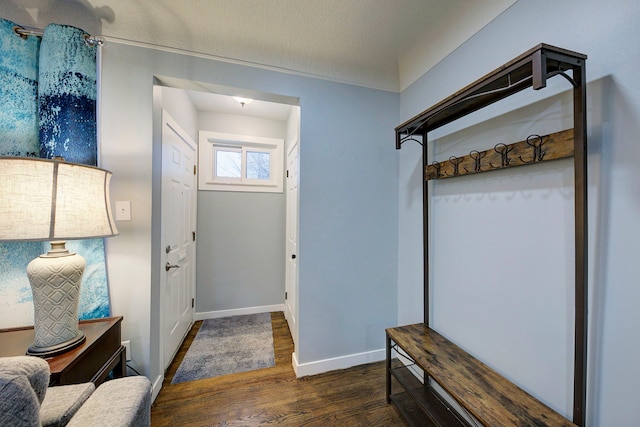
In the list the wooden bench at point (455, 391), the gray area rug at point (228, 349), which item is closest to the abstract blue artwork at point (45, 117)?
the gray area rug at point (228, 349)

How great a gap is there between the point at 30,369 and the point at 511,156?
1.82m

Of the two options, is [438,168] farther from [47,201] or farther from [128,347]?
[128,347]

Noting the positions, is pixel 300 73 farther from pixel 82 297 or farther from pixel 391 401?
pixel 391 401

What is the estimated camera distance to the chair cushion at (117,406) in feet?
2.33

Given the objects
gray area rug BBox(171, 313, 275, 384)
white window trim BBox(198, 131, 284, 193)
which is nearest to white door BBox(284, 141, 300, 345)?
gray area rug BBox(171, 313, 275, 384)

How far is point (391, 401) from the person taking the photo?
5.21ft

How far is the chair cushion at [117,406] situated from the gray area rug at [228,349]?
3.82 ft

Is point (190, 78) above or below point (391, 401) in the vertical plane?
above

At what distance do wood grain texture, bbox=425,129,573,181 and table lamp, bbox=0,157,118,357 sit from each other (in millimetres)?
1853

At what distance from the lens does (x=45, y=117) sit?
4.21 ft

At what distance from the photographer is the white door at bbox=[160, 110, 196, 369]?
1.80 m

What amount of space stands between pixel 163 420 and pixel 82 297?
90cm

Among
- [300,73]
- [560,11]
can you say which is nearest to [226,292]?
[300,73]

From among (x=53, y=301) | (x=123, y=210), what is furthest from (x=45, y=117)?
(x=53, y=301)
